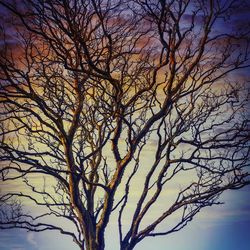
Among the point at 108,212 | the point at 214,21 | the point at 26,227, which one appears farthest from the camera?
the point at 26,227

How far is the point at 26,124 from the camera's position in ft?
20.6

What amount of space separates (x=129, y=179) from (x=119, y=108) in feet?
4.12

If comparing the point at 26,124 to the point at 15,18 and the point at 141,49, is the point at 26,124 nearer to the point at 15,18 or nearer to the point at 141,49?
the point at 15,18

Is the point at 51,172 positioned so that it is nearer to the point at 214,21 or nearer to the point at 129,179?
the point at 129,179

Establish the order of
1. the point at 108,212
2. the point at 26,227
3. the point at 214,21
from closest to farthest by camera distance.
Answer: the point at 214,21 < the point at 108,212 < the point at 26,227

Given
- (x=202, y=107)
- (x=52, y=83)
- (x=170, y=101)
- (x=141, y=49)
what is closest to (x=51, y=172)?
(x=52, y=83)

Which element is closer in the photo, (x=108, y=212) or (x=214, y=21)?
(x=214, y=21)

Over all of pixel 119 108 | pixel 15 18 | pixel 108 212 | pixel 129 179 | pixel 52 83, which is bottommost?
pixel 108 212

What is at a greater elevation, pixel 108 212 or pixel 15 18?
pixel 15 18

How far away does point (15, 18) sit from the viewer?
6.03 metres

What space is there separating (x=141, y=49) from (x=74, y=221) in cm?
301

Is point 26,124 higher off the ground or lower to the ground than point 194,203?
higher

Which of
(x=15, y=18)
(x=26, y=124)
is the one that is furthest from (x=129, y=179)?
(x=15, y=18)

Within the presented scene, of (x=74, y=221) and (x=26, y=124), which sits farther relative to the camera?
(x=74, y=221)
